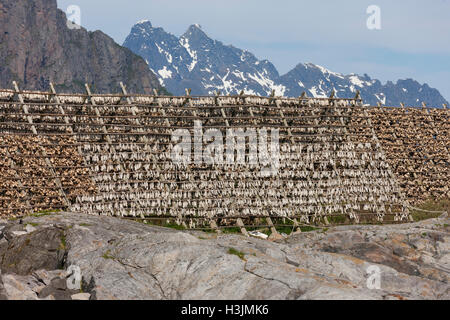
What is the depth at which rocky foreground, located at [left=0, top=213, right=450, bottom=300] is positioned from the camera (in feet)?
35.1

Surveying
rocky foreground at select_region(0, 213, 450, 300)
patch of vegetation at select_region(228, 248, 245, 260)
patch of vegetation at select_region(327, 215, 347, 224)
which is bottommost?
patch of vegetation at select_region(327, 215, 347, 224)

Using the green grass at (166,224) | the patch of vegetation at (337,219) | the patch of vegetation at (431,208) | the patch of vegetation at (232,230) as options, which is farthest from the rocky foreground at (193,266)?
the patch of vegetation at (431,208)

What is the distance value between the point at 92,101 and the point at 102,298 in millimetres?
14819

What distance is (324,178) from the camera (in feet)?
83.1

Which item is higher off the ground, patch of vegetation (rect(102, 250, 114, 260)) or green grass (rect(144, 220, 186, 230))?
patch of vegetation (rect(102, 250, 114, 260))

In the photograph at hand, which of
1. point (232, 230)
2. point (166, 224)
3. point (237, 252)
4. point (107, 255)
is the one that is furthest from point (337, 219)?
point (107, 255)

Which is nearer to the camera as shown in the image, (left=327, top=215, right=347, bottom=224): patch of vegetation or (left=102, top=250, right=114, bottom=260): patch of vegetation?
(left=102, top=250, right=114, bottom=260): patch of vegetation

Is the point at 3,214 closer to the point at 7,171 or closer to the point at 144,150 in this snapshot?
the point at 7,171

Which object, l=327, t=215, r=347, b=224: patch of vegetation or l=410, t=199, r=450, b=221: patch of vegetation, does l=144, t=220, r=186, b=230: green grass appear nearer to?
l=327, t=215, r=347, b=224: patch of vegetation

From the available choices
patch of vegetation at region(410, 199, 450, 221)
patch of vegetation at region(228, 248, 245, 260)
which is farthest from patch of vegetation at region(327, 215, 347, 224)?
patch of vegetation at region(228, 248, 245, 260)

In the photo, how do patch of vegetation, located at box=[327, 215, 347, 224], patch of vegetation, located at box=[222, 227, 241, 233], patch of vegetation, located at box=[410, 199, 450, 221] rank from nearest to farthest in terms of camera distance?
patch of vegetation, located at box=[222, 227, 241, 233] → patch of vegetation, located at box=[327, 215, 347, 224] → patch of vegetation, located at box=[410, 199, 450, 221]

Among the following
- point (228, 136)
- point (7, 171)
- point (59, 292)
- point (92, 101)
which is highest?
point (92, 101)

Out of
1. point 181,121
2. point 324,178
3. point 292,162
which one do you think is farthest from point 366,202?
point 181,121

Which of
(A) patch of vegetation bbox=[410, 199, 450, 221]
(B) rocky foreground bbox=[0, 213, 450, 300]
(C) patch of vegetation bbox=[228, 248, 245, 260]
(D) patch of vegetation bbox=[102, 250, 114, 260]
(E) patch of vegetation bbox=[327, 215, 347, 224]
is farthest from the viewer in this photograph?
(A) patch of vegetation bbox=[410, 199, 450, 221]
